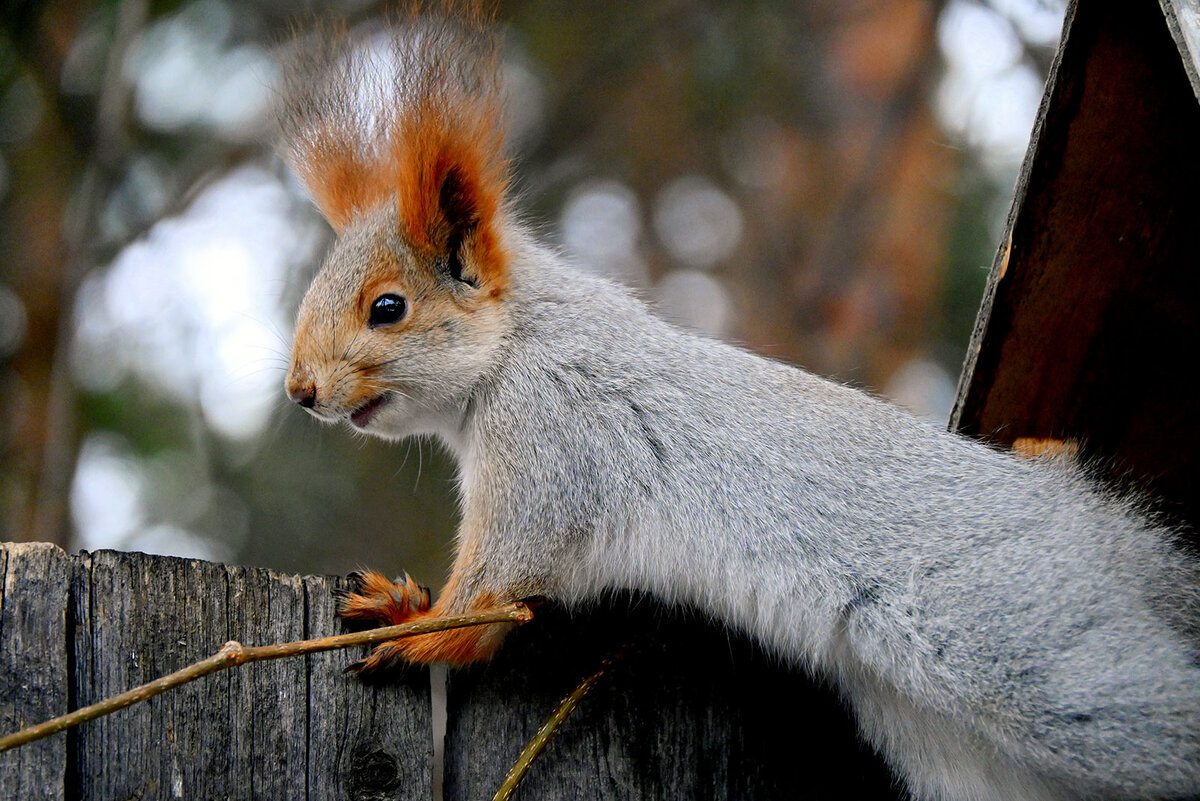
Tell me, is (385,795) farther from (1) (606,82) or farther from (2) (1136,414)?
(1) (606,82)

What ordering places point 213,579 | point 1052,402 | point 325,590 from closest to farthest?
point 213,579 < point 325,590 < point 1052,402

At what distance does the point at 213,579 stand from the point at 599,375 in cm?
110

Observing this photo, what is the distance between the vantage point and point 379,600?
2281mm

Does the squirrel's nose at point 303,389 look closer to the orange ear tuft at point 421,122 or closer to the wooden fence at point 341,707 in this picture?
the orange ear tuft at point 421,122

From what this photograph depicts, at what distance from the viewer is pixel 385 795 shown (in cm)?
206

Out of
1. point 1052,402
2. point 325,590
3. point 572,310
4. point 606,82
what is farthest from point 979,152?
point 325,590

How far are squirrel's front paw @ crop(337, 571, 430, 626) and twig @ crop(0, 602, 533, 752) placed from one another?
18 cm

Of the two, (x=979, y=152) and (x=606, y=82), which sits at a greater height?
(x=606, y=82)

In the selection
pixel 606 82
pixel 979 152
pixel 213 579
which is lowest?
pixel 213 579

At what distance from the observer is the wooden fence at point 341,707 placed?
6.03ft

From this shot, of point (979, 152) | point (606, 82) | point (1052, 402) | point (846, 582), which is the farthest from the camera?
point (606, 82)

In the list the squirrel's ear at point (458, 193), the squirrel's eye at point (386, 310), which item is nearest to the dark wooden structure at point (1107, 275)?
the squirrel's ear at point (458, 193)

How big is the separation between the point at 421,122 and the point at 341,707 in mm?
1534

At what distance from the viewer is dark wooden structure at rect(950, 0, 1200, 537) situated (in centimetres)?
256
